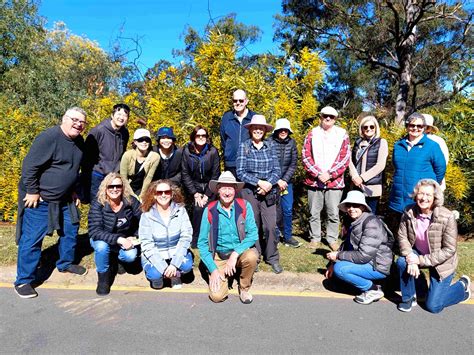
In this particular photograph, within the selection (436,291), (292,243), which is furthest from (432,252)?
(292,243)

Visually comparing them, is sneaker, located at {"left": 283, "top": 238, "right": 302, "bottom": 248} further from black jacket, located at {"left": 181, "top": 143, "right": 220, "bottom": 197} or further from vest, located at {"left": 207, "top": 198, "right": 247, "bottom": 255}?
vest, located at {"left": 207, "top": 198, "right": 247, "bottom": 255}

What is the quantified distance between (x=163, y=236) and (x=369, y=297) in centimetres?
218

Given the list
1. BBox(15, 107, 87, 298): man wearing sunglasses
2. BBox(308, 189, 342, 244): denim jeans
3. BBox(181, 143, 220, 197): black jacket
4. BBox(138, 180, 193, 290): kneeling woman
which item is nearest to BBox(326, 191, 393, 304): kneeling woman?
BBox(308, 189, 342, 244): denim jeans

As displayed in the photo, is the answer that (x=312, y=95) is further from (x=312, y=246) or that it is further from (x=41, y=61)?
(x=41, y=61)

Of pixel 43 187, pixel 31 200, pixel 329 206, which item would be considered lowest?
pixel 329 206

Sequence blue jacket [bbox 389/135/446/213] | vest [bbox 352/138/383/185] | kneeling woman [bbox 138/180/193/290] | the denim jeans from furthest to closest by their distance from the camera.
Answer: the denim jeans → vest [bbox 352/138/383/185] → blue jacket [bbox 389/135/446/213] → kneeling woman [bbox 138/180/193/290]

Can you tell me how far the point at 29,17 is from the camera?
17812 mm

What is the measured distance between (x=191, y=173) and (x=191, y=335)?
2.23 metres

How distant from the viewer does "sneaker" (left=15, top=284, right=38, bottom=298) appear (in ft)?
12.1

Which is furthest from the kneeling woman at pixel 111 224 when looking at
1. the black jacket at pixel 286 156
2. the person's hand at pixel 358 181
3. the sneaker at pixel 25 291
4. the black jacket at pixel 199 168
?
the person's hand at pixel 358 181

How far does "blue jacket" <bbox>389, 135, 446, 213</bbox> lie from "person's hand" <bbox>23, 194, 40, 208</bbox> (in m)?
3.99

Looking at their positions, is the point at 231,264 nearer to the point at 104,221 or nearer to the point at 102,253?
the point at 102,253

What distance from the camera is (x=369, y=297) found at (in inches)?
143

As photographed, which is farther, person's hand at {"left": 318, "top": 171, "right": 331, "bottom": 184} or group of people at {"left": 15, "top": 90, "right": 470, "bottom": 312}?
person's hand at {"left": 318, "top": 171, "right": 331, "bottom": 184}
